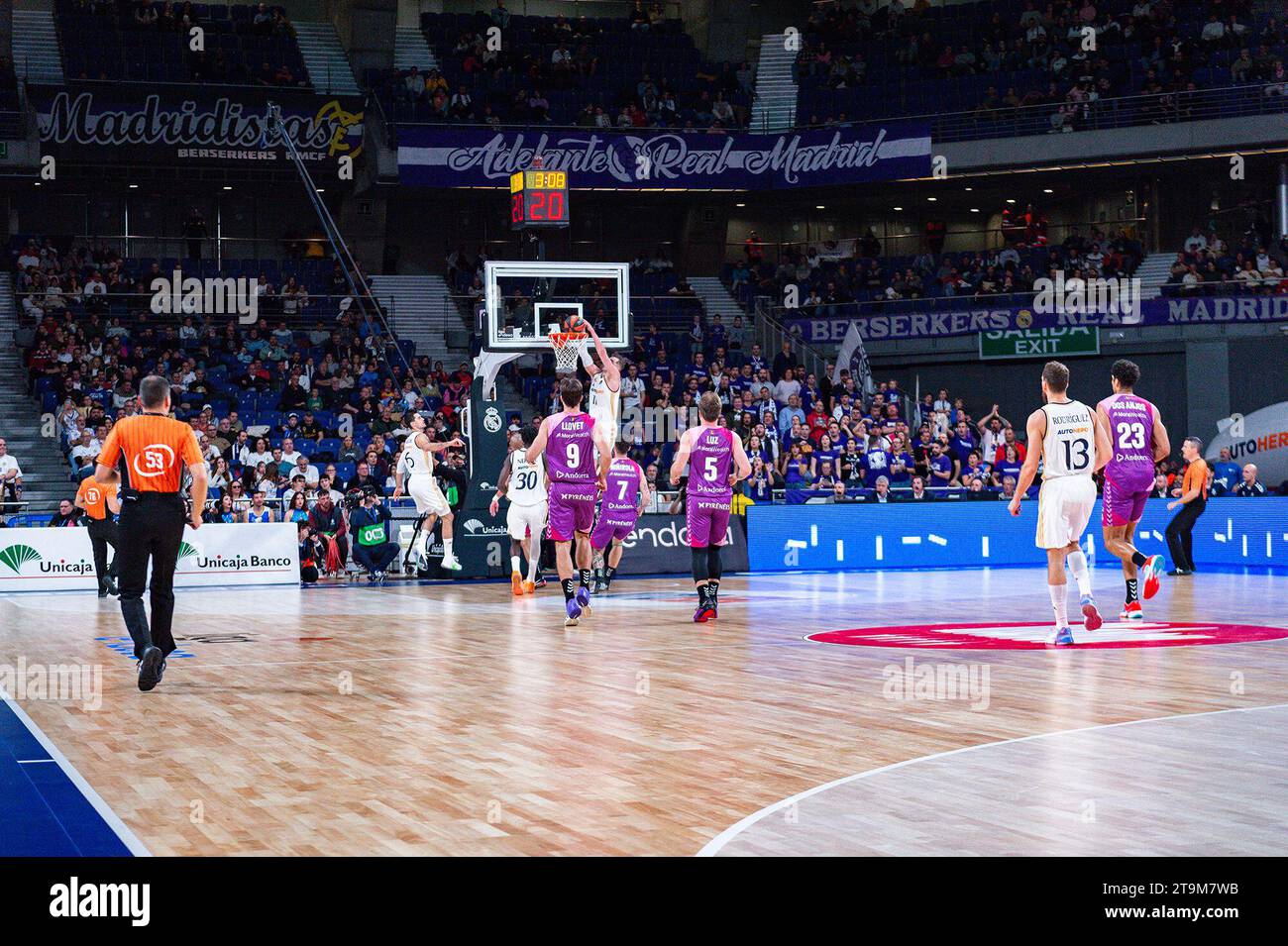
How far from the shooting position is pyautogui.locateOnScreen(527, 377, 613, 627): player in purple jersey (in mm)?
14172

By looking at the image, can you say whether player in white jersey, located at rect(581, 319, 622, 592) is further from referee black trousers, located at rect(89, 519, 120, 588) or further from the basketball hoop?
referee black trousers, located at rect(89, 519, 120, 588)

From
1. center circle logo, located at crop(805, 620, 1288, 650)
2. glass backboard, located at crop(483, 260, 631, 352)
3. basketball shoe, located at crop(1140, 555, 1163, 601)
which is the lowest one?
center circle logo, located at crop(805, 620, 1288, 650)

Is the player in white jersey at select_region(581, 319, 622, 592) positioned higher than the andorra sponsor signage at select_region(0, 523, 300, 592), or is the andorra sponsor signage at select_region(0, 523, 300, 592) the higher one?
the player in white jersey at select_region(581, 319, 622, 592)

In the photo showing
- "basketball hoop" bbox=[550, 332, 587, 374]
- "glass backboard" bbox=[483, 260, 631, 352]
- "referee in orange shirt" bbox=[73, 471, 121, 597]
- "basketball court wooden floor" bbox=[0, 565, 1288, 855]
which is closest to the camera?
"basketball court wooden floor" bbox=[0, 565, 1288, 855]

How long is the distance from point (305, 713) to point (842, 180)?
29789mm

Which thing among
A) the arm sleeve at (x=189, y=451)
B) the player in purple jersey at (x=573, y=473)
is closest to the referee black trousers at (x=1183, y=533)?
the player in purple jersey at (x=573, y=473)

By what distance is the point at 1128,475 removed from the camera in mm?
14055

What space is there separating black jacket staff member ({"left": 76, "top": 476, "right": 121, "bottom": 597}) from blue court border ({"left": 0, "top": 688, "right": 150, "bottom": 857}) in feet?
31.4

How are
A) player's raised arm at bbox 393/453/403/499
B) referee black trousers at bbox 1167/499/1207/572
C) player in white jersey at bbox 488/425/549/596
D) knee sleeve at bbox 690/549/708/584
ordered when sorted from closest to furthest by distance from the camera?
knee sleeve at bbox 690/549/708/584 < player in white jersey at bbox 488/425/549/596 < player's raised arm at bbox 393/453/403/499 < referee black trousers at bbox 1167/499/1207/572

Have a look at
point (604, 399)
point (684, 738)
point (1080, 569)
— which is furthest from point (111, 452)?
point (604, 399)

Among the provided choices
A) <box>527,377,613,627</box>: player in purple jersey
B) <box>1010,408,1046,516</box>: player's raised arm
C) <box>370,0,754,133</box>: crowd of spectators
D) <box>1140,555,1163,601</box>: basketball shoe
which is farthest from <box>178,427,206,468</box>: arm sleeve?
<box>370,0,754,133</box>: crowd of spectators

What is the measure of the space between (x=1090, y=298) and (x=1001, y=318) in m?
2.07

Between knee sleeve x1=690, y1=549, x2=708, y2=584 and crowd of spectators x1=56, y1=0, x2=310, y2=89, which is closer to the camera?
knee sleeve x1=690, y1=549, x2=708, y2=584
